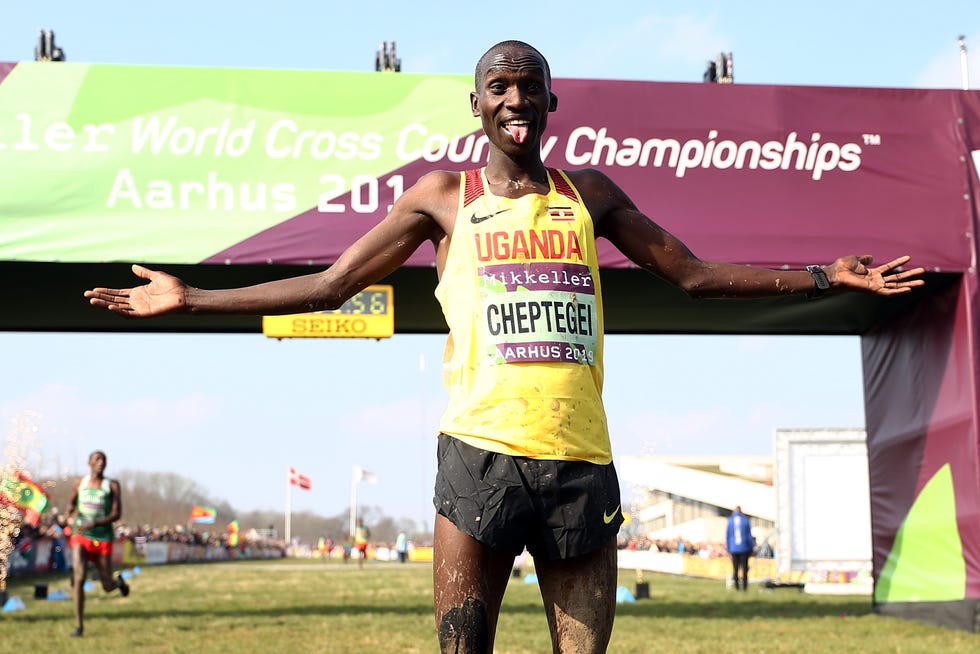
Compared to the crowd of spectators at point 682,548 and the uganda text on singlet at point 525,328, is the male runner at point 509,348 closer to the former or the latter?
the uganda text on singlet at point 525,328

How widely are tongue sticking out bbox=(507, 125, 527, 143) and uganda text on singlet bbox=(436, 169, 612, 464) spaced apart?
141 mm

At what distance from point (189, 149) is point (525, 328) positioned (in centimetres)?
824

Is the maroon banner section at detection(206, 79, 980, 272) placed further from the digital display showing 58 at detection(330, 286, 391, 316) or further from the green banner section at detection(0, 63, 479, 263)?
the digital display showing 58 at detection(330, 286, 391, 316)

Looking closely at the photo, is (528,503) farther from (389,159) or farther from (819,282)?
(389,159)

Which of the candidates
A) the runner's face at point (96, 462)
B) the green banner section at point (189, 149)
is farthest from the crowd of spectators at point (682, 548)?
the green banner section at point (189, 149)

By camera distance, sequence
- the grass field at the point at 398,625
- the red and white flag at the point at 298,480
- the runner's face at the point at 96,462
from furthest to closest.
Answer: the red and white flag at the point at 298,480
the runner's face at the point at 96,462
the grass field at the point at 398,625

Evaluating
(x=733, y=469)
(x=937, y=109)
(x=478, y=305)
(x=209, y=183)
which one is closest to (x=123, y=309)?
(x=478, y=305)

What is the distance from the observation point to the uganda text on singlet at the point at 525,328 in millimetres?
2686

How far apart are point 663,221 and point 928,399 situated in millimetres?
3624

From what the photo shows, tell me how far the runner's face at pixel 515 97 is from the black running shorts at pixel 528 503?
76cm

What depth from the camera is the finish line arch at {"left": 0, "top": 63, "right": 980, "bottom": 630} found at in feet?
33.2

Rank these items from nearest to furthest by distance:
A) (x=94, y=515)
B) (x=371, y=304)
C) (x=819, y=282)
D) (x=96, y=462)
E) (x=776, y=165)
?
(x=819, y=282)
(x=776, y=165)
(x=371, y=304)
(x=94, y=515)
(x=96, y=462)

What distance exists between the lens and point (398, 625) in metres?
12.1

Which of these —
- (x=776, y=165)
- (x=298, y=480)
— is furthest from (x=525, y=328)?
(x=298, y=480)
